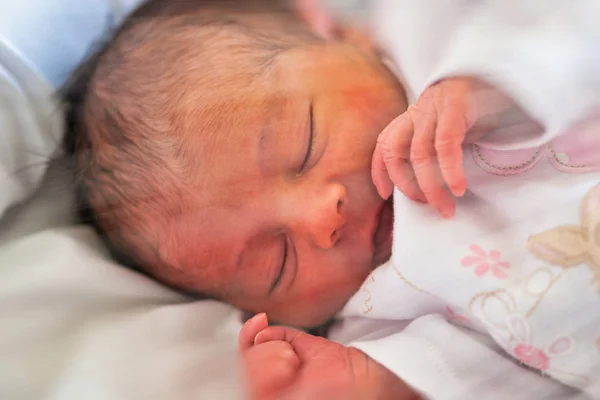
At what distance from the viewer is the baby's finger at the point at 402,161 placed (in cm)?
43

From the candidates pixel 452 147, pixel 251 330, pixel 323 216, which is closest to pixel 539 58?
pixel 452 147

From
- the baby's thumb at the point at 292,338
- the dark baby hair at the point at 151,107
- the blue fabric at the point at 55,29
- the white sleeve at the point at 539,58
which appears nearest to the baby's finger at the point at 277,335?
the baby's thumb at the point at 292,338

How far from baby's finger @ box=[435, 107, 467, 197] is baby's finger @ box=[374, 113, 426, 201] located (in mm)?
21

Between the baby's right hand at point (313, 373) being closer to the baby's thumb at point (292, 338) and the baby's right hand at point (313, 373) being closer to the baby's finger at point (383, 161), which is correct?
the baby's thumb at point (292, 338)

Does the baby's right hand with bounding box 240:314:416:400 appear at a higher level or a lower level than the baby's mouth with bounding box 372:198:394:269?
lower

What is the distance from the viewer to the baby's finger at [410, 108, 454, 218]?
427 mm

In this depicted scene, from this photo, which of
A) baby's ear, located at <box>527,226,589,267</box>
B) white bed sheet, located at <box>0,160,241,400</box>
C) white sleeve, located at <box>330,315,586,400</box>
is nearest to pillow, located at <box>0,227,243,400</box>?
white bed sheet, located at <box>0,160,241,400</box>

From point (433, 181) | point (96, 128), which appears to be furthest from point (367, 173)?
point (96, 128)

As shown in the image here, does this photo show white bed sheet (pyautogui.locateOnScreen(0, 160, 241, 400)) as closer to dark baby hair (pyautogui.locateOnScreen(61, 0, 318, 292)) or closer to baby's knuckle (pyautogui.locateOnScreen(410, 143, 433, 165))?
dark baby hair (pyautogui.locateOnScreen(61, 0, 318, 292))

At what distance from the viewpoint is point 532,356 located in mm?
431

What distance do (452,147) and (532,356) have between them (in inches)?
6.3

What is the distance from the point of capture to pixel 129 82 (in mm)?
533

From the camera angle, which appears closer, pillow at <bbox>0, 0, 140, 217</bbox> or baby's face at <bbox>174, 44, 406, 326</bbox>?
baby's face at <bbox>174, 44, 406, 326</bbox>

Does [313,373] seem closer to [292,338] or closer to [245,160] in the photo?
[292,338]
